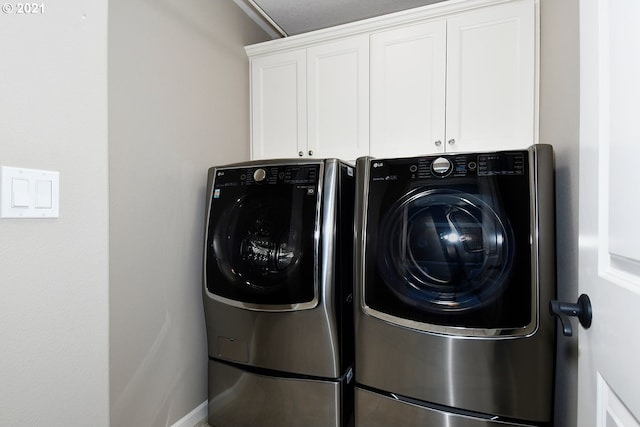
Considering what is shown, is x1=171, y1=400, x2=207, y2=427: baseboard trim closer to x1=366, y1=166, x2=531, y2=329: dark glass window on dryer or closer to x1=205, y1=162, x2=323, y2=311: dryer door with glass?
x1=205, y1=162, x2=323, y2=311: dryer door with glass

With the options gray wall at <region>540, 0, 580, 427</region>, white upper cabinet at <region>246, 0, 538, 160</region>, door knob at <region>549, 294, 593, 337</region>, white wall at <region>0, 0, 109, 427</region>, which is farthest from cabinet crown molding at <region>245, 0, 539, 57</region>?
door knob at <region>549, 294, 593, 337</region>

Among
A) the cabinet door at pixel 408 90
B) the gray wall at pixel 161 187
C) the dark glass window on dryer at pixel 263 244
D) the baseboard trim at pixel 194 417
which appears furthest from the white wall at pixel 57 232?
the cabinet door at pixel 408 90

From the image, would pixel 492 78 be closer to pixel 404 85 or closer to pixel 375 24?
pixel 404 85

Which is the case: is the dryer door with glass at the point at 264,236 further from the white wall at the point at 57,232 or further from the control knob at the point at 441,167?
the white wall at the point at 57,232

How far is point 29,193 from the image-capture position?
0.78 meters

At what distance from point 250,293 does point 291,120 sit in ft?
3.88

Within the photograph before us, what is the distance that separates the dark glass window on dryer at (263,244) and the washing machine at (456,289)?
252 millimetres

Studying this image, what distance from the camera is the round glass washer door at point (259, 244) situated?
1479 millimetres

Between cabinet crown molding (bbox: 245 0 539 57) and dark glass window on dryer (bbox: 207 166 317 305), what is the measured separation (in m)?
1.12

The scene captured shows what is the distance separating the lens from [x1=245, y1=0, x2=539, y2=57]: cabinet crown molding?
1.70 m

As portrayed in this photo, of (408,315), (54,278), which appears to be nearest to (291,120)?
(408,315)

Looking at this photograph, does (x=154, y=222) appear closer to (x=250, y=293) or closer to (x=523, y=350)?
(x=250, y=293)

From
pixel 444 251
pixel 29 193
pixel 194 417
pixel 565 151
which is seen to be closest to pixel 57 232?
pixel 29 193

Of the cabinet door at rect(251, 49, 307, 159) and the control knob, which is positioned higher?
the cabinet door at rect(251, 49, 307, 159)
